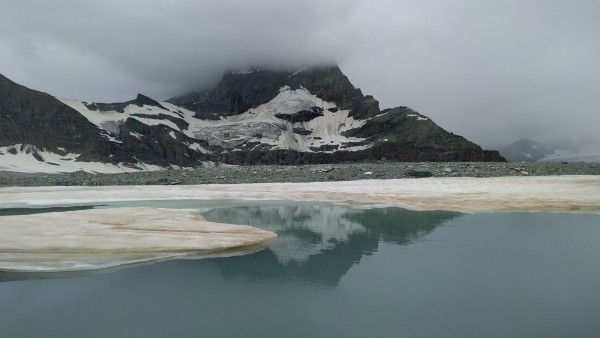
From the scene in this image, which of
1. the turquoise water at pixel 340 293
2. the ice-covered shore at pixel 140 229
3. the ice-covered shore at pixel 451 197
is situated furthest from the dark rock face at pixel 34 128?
the turquoise water at pixel 340 293

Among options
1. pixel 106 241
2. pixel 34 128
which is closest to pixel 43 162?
pixel 34 128

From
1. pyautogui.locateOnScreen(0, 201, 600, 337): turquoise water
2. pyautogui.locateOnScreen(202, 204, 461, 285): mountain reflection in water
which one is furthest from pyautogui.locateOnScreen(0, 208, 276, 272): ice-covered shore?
pyautogui.locateOnScreen(202, 204, 461, 285): mountain reflection in water

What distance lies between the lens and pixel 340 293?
10.6 meters

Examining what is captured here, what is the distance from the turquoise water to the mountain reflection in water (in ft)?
0.39

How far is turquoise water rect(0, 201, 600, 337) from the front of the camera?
331 inches

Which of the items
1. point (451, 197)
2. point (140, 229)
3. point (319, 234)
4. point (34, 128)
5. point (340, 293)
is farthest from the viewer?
point (34, 128)

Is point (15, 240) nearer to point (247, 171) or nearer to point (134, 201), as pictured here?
point (134, 201)

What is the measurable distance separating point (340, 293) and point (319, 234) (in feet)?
28.8

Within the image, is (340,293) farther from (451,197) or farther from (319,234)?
(451,197)

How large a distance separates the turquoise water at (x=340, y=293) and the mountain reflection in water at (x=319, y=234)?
12cm

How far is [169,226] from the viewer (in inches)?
719

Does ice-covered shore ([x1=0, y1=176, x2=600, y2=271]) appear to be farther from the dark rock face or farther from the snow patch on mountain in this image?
the dark rock face

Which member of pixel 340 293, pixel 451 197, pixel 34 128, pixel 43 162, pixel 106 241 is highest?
pixel 34 128

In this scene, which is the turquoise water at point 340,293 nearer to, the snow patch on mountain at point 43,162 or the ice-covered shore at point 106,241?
the ice-covered shore at point 106,241
